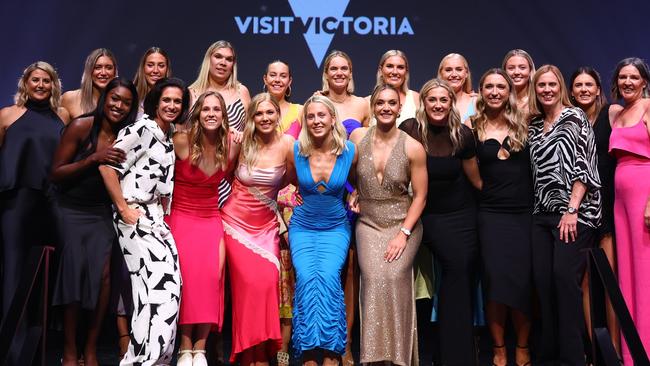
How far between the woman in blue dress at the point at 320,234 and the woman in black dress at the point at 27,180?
1628 millimetres

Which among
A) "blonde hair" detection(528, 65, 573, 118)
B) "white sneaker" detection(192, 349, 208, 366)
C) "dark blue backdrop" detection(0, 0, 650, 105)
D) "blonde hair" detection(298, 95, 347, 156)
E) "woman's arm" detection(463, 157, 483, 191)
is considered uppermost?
"dark blue backdrop" detection(0, 0, 650, 105)

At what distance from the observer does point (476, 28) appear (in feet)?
23.0

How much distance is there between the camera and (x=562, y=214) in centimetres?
511

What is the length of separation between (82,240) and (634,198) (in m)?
3.40

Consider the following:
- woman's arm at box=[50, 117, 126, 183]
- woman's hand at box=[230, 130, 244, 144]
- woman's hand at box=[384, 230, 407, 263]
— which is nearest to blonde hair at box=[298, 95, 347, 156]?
woman's hand at box=[230, 130, 244, 144]

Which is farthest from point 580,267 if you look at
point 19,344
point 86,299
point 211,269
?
point 19,344

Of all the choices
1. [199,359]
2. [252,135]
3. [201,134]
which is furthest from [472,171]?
[199,359]

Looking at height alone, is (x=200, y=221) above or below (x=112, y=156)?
below

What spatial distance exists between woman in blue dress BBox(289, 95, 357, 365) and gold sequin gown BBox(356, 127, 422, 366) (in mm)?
130

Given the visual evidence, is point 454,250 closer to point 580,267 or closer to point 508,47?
point 580,267

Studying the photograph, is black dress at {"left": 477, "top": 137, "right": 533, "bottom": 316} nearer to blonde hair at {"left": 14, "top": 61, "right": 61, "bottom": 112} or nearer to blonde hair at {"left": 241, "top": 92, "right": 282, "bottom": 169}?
blonde hair at {"left": 241, "top": 92, "right": 282, "bottom": 169}

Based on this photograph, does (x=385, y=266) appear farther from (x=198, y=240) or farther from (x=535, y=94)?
(x=535, y=94)

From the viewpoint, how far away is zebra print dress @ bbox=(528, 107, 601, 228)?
5090 millimetres

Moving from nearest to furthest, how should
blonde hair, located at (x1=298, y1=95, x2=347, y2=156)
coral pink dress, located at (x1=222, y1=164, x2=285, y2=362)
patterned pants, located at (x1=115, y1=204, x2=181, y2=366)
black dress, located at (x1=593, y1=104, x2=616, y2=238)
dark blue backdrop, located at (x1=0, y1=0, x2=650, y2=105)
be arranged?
patterned pants, located at (x1=115, y1=204, x2=181, y2=366) < coral pink dress, located at (x1=222, y1=164, x2=285, y2=362) < blonde hair, located at (x1=298, y1=95, x2=347, y2=156) < black dress, located at (x1=593, y1=104, x2=616, y2=238) < dark blue backdrop, located at (x1=0, y1=0, x2=650, y2=105)
